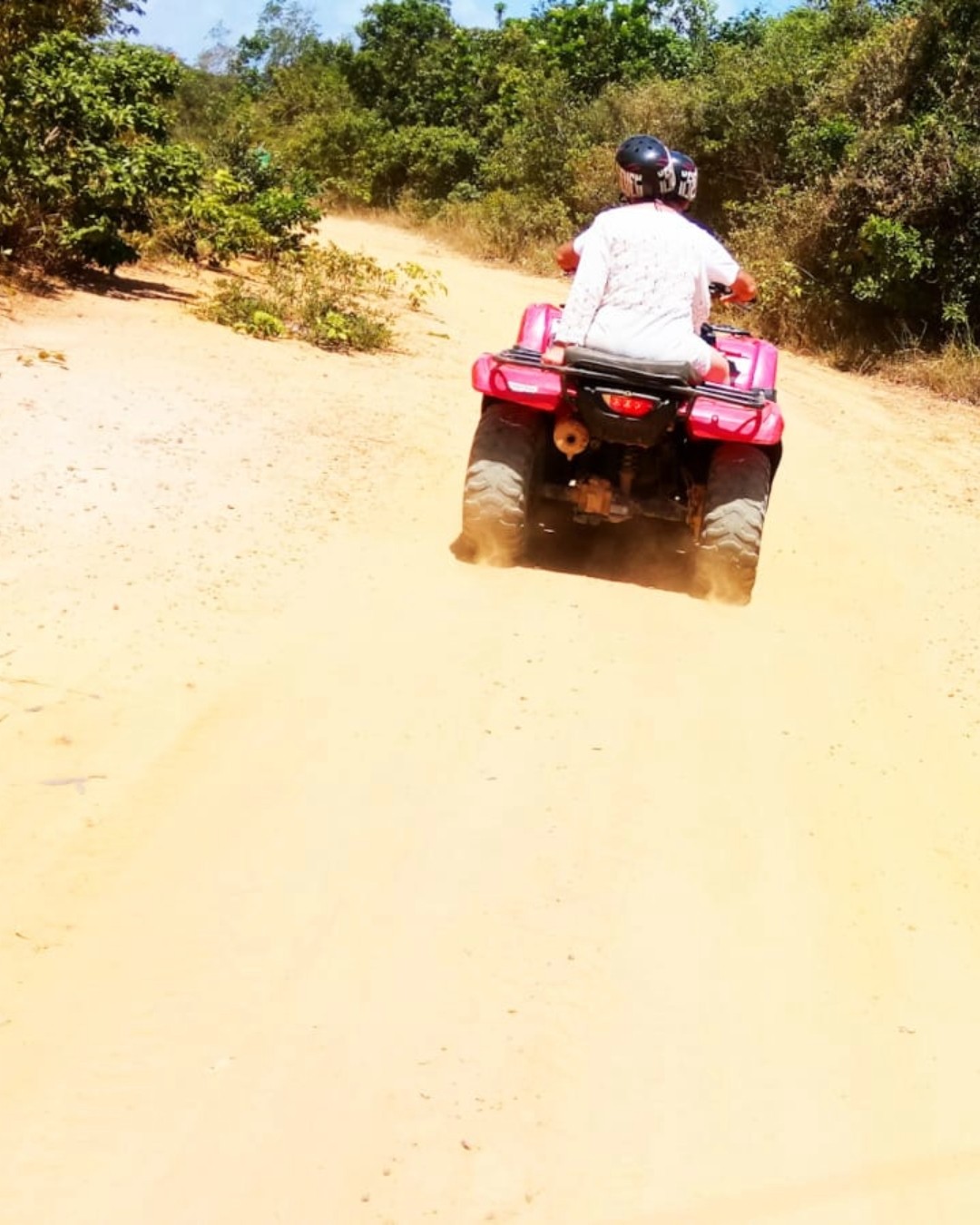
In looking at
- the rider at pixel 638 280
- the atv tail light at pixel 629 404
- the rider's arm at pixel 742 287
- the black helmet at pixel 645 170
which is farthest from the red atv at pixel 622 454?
the black helmet at pixel 645 170

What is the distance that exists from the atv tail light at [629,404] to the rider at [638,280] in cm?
31

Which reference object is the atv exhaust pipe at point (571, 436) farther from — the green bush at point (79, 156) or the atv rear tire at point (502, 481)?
the green bush at point (79, 156)

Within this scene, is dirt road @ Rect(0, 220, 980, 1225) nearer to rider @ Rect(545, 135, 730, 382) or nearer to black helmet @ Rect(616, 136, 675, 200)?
rider @ Rect(545, 135, 730, 382)

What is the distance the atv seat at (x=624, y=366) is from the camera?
5660 mm

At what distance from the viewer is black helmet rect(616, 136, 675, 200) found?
5980 mm

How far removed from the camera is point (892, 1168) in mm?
2785

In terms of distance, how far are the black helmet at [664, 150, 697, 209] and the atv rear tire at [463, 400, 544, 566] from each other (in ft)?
3.63

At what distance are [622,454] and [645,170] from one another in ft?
3.95

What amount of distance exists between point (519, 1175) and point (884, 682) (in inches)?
132

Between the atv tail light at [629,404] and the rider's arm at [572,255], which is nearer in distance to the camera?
the atv tail light at [629,404]

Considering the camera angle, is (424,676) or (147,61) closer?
(424,676)

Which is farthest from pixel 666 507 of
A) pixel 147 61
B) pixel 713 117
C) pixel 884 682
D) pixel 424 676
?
pixel 713 117

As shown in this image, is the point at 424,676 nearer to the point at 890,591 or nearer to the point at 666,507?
the point at 666,507

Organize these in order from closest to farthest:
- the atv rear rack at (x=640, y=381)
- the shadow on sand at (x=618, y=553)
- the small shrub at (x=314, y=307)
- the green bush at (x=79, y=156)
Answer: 1. the atv rear rack at (x=640, y=381)
2. the shadow on sand at (x=618, y=553)
3. the green bush at (x=79, y=156)
4. the small shrub at (x=314, y=307)
